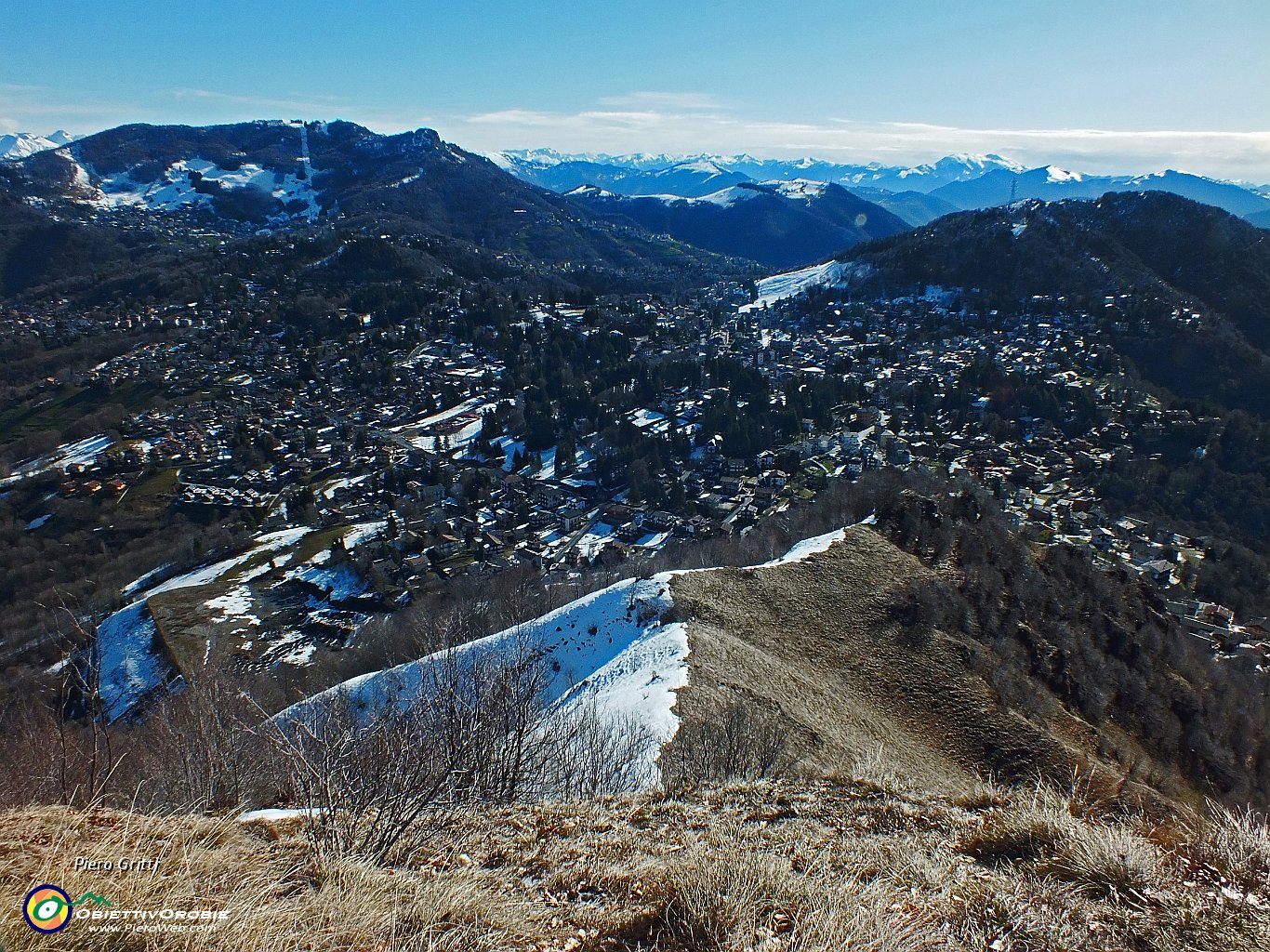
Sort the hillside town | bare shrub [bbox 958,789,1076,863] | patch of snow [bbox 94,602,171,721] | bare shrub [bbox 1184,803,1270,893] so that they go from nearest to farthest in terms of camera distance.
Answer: bare shrub [bbox 1184,803,1270,893] < bare shrub [bbox 958,789,1076,863] < patch of snow [bbox 94,602,171,721] < the hillside town

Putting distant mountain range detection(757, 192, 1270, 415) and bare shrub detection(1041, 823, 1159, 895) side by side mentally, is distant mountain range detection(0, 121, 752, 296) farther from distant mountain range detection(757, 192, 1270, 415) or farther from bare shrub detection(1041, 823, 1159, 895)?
bare shrub detection(1041, 823, 1159, 895)

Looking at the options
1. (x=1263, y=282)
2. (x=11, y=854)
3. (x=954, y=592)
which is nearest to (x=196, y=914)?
(x=11, y=854)

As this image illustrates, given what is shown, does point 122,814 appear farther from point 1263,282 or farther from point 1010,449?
point 1263,282

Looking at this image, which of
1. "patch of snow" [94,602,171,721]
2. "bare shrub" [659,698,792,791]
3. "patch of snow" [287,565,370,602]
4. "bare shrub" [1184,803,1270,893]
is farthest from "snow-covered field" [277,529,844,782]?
"patch of snow" [287,565,370,602]

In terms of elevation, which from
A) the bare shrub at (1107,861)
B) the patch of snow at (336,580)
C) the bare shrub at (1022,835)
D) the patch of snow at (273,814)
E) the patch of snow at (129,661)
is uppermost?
the bare shrub at (1107,861)

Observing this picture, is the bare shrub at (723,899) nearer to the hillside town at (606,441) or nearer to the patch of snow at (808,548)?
the patch of snow at (808,548)

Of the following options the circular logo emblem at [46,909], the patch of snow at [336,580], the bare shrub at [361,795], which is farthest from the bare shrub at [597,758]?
the patch of snow at [336,580]

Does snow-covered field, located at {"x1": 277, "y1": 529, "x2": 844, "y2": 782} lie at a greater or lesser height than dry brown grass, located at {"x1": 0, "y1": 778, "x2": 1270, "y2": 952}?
lesser

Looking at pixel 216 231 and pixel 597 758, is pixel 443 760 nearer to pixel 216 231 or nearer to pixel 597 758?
pixel 597 758
